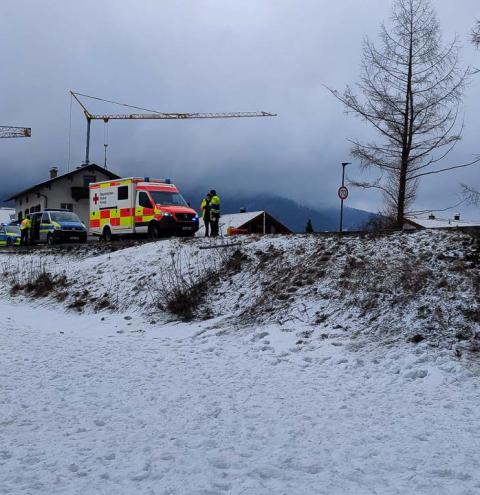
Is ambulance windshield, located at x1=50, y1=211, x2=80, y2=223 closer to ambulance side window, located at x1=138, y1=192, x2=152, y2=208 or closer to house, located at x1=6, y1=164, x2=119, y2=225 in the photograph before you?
ambulance side window, located at x1=138, y1=192, x2=152, y2=208

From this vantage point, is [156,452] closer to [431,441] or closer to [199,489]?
[199,489]

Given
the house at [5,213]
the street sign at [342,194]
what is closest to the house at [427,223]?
the street sign at [342,194]

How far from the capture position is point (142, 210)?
74.7 feet

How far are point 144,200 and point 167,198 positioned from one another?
0.89 meters

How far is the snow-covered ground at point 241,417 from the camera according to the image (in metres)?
4.21

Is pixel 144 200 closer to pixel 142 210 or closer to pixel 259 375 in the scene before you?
pixel 142 210

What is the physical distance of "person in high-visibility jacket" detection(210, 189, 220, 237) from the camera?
2033cm

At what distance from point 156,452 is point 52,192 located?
52212 millimetres

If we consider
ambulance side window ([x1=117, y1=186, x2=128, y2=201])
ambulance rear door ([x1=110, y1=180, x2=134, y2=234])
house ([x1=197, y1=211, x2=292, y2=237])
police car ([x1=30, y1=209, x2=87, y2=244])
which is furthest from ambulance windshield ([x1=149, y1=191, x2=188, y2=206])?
house ([x1=197, y1=211, x2=292, y2=237])

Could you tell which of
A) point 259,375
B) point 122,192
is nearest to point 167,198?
point 122,192

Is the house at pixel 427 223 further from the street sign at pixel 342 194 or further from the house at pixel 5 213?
the house at pixel 5 213

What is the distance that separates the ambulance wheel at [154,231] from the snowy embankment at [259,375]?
27.3ft

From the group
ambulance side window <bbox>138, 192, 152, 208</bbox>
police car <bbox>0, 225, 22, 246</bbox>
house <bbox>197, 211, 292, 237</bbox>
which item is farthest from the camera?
house <bbox>197, 211, 292, 237</bbox>

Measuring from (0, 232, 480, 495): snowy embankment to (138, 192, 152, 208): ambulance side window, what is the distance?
904 cm
